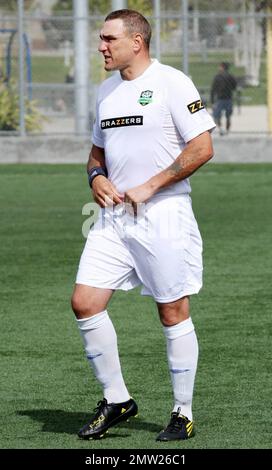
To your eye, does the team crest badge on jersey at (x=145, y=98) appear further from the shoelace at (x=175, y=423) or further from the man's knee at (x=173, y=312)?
the shoelace at (x=175, y=423)

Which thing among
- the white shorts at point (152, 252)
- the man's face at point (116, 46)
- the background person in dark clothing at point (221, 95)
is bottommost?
the background person in dark clothing at point (221, 95)

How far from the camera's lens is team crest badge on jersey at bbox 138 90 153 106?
6.61 metres

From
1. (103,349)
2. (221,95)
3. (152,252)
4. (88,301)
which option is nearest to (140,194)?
(152,252)

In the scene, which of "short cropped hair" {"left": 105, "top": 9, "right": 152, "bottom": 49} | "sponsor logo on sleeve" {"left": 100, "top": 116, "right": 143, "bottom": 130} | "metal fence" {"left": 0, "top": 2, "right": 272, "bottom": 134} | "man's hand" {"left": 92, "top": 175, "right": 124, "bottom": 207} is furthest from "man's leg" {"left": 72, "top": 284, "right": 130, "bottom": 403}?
"metal fence" {"left": 0, "top": 2, "right": 272, "bottom": 134}

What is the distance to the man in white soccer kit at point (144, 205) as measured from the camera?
6609mm

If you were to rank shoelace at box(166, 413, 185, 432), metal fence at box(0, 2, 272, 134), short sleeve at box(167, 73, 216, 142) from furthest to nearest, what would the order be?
1. metal fence at box(0, 2, 272, 134)
2. shoelace at box(166, 413, 185, 432)
3. short sleeve at box(167, 73, 216, 142)

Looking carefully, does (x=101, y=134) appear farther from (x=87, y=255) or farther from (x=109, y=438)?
(x=109, y=438)

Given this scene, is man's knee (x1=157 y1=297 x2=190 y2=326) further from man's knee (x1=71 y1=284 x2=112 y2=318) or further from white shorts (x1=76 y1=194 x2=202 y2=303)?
man's knee (x1=71 y1=284 x2=112 y2=318)

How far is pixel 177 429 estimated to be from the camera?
6.67m

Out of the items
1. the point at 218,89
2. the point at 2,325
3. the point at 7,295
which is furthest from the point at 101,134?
the point at 218,89

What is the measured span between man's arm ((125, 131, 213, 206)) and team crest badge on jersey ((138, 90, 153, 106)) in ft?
0.92

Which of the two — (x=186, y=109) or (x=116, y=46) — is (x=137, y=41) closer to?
(x=116, y=46)

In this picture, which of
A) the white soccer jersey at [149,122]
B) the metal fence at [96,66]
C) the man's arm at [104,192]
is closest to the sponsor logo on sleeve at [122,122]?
the white soccer jersey at [149,122]

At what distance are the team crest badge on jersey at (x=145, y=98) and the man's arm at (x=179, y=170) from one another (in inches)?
11.0
